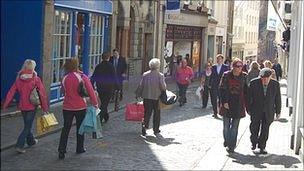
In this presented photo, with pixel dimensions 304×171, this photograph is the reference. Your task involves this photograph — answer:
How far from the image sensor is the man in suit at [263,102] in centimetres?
1052

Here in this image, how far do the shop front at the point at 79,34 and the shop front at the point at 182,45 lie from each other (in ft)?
37.4

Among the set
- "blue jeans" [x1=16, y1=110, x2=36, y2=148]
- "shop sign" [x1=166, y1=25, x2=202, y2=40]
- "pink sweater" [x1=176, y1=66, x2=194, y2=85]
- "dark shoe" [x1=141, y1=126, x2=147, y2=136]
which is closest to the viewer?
"blue jeans" [x1=16, y1=110, x2=36, y2=148]

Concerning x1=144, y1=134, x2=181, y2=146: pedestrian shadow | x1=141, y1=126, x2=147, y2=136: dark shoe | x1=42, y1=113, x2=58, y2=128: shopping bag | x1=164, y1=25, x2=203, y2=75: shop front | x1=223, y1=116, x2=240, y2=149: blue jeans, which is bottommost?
x1=144, y1=134, x2=181, y2=146: pedestrian shadow

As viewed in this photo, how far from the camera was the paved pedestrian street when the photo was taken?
9234mm

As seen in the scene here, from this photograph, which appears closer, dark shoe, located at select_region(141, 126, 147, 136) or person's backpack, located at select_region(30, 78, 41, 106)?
person's backpack, located at select_region(30, 78, 41, 106)

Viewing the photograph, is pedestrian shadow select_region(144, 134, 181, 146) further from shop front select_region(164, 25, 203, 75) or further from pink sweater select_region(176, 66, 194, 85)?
shop front select_region(164, 25, 203, 75)

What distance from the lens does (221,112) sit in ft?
35.6

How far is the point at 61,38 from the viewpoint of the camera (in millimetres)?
17656

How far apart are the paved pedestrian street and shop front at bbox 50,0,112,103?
4066mm

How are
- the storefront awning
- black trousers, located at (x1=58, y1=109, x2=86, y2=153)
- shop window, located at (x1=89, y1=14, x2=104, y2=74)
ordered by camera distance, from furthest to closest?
1. shop window, located at (x1=89, y1=14, x2=104, y2=74)
2. the storefront awning
3. black trousers, located at (x1=58, y1=109, x2=86, y2=153)

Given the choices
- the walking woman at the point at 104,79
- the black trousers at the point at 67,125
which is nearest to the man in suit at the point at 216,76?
the walking woman at the point at 104,79

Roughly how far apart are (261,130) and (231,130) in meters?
0.55

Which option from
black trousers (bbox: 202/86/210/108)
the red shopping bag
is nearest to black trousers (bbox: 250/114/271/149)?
the red shopping bag

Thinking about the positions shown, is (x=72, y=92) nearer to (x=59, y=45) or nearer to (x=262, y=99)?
(x=262, y=99)
